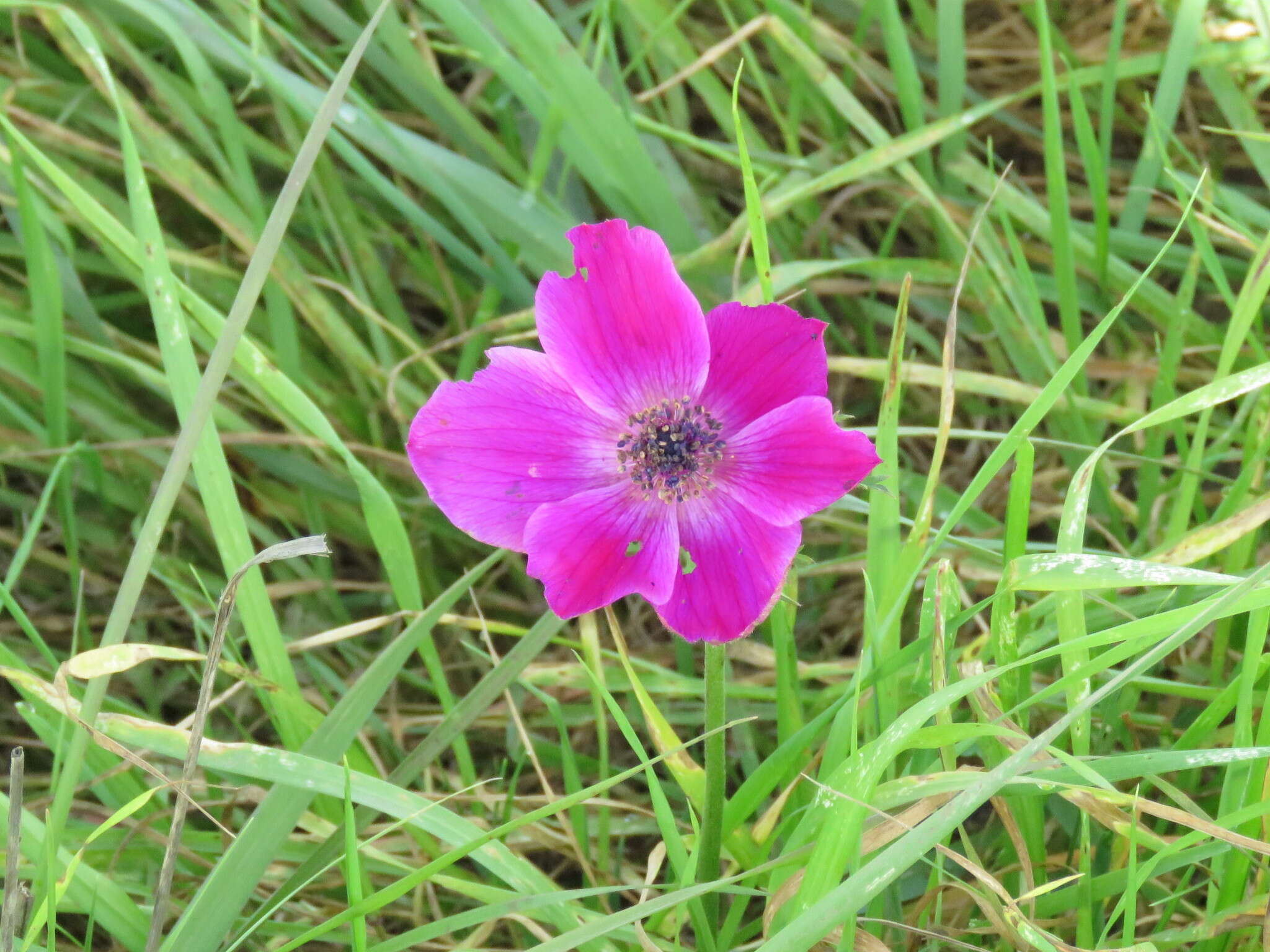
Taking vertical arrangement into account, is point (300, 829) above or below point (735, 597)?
below

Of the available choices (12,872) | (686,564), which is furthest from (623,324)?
(12,872)

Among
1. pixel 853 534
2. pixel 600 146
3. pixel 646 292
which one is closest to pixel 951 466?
pixel 853 534

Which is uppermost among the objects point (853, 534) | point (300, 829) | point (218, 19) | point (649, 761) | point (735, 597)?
point (218, 19)

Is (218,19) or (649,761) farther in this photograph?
(218,19)

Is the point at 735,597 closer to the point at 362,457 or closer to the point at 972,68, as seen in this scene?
the point at 362,457

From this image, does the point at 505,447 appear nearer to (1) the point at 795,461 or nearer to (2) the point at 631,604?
(1) the point at 795,461
